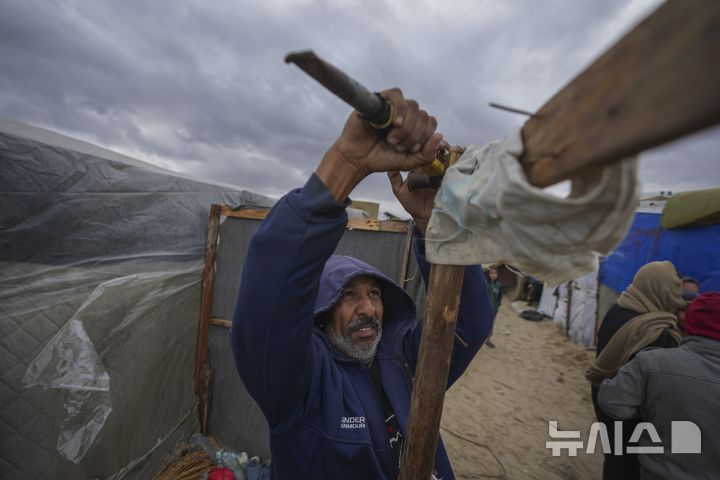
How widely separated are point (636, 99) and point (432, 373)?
989 mm

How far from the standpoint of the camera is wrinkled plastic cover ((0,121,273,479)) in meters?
2.06

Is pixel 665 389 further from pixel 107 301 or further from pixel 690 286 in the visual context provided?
pixel 107 301

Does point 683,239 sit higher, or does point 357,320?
point 683,239

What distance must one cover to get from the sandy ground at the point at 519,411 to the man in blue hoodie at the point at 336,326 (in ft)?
10.9

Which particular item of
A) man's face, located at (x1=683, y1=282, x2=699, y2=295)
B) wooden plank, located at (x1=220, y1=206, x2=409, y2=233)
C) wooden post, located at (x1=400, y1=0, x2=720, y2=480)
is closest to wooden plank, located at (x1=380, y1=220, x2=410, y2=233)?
wooden plank, located at (x1=220, y1=206, x2=409, y2=233)

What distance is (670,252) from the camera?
534cm

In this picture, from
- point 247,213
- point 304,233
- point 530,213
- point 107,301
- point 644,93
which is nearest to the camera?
point 644,93

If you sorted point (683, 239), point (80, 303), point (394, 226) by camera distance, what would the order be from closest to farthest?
point (80, 303)
point (394, 226)
point (683, 239)

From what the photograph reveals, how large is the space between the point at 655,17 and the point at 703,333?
2.70 m

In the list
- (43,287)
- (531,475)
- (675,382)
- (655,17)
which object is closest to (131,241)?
(43,287)

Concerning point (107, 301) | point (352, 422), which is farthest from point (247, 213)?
point (352, 422)

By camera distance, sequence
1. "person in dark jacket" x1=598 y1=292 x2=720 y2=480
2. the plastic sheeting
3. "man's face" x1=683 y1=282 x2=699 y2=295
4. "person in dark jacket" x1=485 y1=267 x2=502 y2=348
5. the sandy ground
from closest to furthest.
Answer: the plastic sheeting → "person in dark jacket" x1=598 y1=292 x2=720 y2=480 → "man's face" x1=683 y1=282 x2=699 y2=295 → the sandy ground → "person in dark jacket" x1=485 y1=267 x2=502 y2=348

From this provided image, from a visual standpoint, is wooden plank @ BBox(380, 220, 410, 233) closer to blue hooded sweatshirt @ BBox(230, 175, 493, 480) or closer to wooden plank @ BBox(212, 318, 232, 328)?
blue hooded sweatshirt @ BBox(230, 175, 493, 480)

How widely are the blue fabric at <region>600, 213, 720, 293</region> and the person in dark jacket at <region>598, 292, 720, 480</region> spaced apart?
12.2 ft
